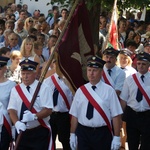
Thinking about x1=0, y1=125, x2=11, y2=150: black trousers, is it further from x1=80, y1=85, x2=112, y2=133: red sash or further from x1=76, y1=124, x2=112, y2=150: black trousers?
x1=80, y1=85, x2=112, y2=133: red sash

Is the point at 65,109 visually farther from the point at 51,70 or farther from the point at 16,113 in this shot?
the point at 16,113

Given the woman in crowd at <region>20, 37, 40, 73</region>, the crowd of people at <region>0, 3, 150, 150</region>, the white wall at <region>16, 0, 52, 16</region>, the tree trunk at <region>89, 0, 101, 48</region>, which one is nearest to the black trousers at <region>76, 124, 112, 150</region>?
the crowd of people at <region>0, 3, 150, 150</region>

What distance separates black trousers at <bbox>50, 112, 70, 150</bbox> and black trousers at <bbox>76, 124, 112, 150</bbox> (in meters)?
1.47

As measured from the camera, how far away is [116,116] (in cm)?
824

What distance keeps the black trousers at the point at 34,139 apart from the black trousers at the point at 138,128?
1808 millimetres

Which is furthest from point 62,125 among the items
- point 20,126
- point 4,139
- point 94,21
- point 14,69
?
point 94,21

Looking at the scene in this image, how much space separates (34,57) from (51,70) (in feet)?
4.40

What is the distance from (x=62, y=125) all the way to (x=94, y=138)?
170 cm

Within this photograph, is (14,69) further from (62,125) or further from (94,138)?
(94,138)

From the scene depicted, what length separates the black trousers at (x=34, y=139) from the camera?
27.3ft

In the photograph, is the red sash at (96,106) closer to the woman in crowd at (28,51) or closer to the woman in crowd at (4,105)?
the woman in crowd at (4,105)

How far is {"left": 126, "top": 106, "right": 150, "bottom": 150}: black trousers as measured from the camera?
948 cm

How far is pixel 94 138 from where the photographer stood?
8.27 metres

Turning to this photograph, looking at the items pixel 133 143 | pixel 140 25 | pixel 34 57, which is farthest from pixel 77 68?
pixel 140 25
